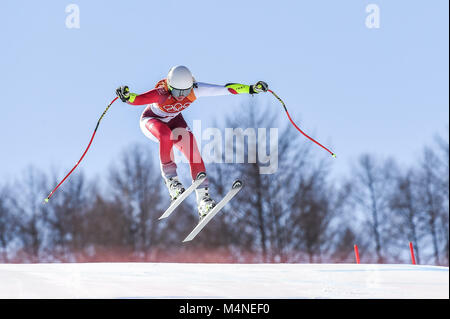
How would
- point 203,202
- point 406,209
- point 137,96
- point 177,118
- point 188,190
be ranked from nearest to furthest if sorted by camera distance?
point 137,96, point 188,190, point 203,202, point 177,118, point 406,209

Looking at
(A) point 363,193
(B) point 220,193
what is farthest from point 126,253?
(A) point 363,193

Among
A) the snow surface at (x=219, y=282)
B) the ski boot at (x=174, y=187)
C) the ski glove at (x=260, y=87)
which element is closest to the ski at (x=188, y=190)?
the ski boot at (x=174, y=187)

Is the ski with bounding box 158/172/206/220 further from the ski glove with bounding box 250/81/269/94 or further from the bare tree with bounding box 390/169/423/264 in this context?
the bare tree with bounding box 390/169/423/264

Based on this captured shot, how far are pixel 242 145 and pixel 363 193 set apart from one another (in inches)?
277

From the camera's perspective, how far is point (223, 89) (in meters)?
6.99

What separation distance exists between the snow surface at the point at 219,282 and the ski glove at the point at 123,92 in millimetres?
2097

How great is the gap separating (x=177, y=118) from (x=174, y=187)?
3.00 feet

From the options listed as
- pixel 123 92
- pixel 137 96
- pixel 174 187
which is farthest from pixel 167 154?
pixel 123 92

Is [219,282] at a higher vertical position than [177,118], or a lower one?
lower

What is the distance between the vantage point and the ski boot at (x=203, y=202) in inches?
270

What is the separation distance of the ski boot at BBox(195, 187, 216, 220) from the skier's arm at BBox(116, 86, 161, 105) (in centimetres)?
128

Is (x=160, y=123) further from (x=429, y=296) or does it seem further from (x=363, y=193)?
(x=363, y=193)

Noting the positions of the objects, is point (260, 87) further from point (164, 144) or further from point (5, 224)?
point (5, 224)

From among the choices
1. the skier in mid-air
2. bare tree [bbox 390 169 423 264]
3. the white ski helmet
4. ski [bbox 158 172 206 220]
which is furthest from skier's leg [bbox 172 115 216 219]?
bare tree [bbox 390 169 423 264]
